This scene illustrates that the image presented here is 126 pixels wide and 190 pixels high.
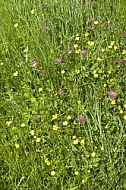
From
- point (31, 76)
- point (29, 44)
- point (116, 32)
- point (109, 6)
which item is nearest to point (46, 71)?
point (31, 76)

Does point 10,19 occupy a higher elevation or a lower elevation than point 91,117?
higher

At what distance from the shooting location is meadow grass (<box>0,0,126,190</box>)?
2285 mm

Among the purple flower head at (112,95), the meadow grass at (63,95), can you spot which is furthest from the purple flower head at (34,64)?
the purple flower head at (112,95)

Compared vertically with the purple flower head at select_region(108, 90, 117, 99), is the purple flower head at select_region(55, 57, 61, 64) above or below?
above

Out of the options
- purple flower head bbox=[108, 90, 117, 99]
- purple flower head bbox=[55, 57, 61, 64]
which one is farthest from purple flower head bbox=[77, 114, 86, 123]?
purple flower head bbox=[55, 57, 61, 64]

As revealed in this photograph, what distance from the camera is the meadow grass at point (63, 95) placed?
90.0 inches

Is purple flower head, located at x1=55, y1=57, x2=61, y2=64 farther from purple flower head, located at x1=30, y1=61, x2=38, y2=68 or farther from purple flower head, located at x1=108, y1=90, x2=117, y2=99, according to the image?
purple flower head, located at x1=108, y1=90, x2=117, y2=99

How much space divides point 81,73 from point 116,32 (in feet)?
1.66

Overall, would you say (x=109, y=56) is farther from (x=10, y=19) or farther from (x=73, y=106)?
(x=10, y=19)

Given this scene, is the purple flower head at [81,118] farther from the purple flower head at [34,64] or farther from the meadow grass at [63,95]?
the purple flower head at [34,64]

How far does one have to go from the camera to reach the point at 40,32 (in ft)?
10.9

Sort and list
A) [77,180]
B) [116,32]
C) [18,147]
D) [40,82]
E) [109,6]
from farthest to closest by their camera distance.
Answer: [109,6] → [116,32] → [40,82] → [18,147] → [77,180]

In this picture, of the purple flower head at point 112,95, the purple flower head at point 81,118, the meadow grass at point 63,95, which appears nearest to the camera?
the meadow grass at point 63,95

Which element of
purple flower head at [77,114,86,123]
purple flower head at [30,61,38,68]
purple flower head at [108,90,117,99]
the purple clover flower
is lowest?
purple flower head at [77,114,86,123]
